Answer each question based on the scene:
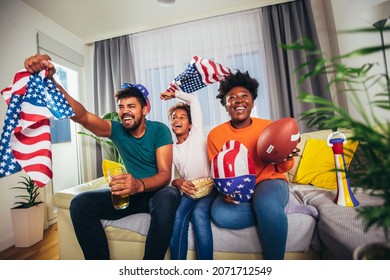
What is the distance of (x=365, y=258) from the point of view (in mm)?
442

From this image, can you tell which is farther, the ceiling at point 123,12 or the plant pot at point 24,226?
the ceiling at point 123,12

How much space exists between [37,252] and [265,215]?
5.18 feet

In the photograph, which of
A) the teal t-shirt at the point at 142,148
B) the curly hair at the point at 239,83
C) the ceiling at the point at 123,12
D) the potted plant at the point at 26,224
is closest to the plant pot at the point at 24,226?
the potted plant at the point at 26,224

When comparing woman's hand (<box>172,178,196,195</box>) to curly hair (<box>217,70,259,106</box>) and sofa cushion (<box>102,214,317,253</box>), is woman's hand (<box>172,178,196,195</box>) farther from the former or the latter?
curly hair (<box>217,70,259,106</box>)

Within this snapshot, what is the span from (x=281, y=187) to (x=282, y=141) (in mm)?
225

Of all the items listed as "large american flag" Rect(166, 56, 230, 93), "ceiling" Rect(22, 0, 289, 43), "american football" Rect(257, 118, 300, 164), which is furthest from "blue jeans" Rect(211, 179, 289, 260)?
"ceiling" Rect(22, 0, 289, 43)

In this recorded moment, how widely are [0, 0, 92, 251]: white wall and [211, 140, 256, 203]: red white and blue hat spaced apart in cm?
178

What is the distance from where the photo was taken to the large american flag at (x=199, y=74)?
4.69 ft

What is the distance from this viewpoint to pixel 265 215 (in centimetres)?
90

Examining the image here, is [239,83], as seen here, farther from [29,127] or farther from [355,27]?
[355,27]

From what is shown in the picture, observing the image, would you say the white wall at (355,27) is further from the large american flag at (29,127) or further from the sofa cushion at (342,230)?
the large american flag at (29,127)

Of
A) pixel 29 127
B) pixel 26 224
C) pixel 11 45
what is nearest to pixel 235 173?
pixel 29 127

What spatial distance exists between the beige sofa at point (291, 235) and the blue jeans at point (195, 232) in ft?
0.17
